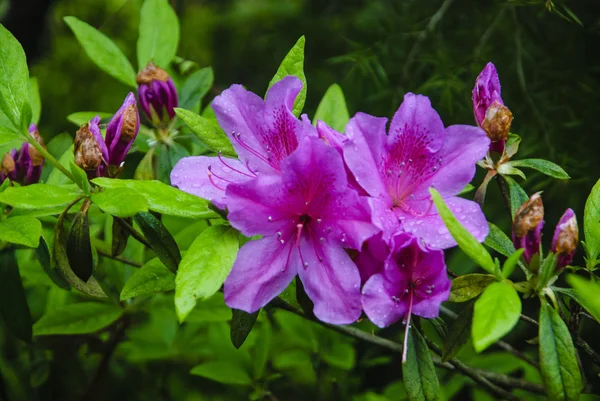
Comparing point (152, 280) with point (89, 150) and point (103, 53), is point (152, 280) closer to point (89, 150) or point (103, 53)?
point (89, 150)

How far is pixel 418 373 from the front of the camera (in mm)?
912

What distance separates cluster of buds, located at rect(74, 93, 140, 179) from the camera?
0.95m

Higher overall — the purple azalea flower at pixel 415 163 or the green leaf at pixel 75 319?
the purple azalea flower at pixel 415 163

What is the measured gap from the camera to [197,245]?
2.80 ft

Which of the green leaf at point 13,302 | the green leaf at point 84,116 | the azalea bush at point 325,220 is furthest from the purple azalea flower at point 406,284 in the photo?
the green leaf at point 84,116

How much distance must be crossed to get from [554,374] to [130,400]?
1.58 metres

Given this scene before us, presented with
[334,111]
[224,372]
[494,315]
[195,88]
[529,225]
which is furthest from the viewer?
[224,372]

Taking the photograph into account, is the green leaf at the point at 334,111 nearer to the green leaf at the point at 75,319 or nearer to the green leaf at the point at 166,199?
the green leaf at the point at 166,199

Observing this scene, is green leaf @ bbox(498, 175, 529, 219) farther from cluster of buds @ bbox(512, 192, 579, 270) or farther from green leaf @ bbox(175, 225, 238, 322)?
green leaf @ bbox(175, 225, 238, 322)

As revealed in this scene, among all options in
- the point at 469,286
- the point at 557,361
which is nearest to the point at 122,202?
the point at 469,286

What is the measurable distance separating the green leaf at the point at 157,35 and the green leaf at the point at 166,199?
62cm

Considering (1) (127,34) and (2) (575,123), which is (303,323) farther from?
(1) (127,34)

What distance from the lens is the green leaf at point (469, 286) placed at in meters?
0.92

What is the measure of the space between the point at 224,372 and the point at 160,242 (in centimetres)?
65
